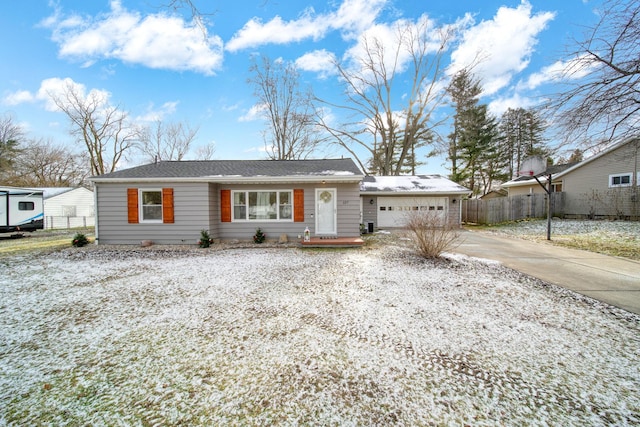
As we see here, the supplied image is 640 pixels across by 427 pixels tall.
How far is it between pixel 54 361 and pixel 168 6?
14.9 ft

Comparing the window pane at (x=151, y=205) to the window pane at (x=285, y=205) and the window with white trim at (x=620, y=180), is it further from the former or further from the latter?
the window with white trim at (x=620, y=180)

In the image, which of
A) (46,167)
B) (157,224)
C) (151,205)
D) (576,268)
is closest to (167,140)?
(46,167)

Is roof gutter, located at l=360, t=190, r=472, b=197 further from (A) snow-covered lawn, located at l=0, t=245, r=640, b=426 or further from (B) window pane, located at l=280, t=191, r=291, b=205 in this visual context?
(A) snow-covered lawn, located at l=0, t=245, r=640, b=426

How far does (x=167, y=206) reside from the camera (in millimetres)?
9562

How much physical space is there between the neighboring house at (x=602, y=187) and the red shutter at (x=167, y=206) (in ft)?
50.9

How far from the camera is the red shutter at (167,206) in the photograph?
952cm

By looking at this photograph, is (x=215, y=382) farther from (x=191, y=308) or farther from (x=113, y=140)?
(x=113, y=140)

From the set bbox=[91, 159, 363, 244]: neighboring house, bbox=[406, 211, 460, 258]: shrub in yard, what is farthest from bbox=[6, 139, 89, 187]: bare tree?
bbox=[406, 211, 460, 258]: shrub in yard

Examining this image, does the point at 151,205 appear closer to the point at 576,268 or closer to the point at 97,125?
the point at 576,268

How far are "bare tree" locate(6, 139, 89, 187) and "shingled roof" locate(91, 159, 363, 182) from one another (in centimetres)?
2158

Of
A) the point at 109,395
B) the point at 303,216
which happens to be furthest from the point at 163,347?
the point at 303,216

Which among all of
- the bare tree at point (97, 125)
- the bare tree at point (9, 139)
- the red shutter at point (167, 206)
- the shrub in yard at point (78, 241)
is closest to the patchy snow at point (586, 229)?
the red shutter at point (167, 206)

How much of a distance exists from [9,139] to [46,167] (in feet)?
10.3

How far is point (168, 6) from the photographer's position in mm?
3582
